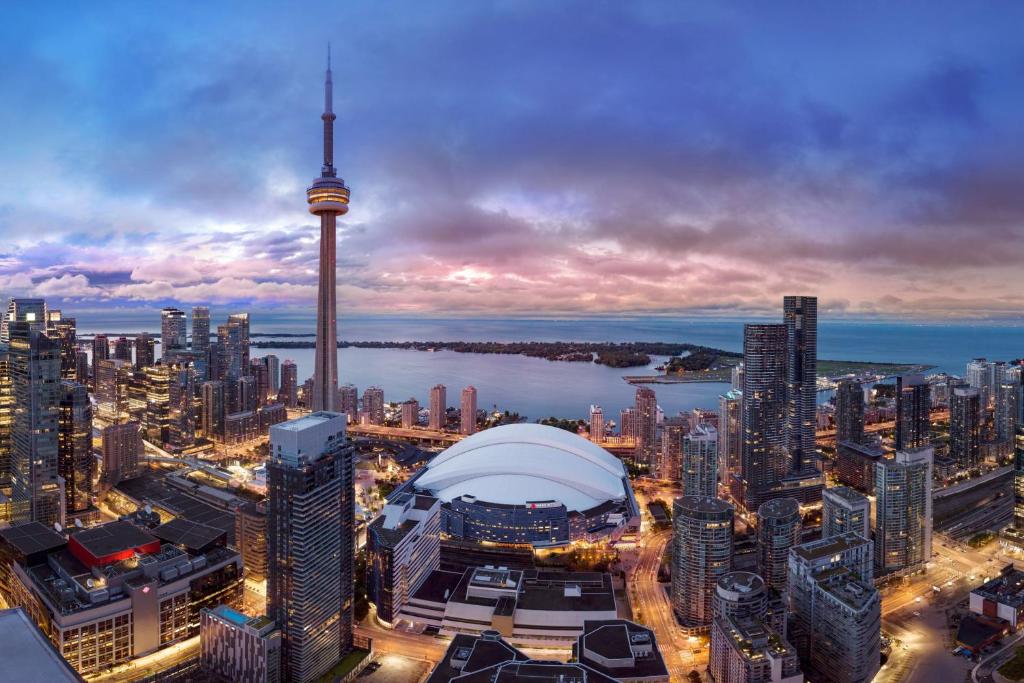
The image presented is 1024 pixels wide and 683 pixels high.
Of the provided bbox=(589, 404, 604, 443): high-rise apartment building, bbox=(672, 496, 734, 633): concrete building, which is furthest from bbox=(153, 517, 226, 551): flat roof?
bbox=(589, 404, 604, 443): high-rise apartment building

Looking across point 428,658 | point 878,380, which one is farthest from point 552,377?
point 428,658

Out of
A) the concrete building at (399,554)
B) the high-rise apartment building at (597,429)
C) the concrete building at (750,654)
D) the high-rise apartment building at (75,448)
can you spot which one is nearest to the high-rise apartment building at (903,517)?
the concrete building at (750,654)

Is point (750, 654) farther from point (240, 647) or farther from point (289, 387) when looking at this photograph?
point (289, 387)

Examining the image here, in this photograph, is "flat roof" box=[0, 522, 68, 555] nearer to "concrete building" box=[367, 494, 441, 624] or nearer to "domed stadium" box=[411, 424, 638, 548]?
"concrete building" box=[367, 494, 441, 624]

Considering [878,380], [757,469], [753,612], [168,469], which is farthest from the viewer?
[878,380]

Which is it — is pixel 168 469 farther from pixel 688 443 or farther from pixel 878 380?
pixel 878 380
